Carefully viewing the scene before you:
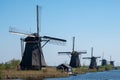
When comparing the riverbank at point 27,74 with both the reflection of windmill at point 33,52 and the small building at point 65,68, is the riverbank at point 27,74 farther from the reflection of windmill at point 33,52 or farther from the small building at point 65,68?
the small building at point 65,68

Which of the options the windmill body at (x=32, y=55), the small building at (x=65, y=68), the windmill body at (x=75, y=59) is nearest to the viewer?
the windmill body at (x=32, y=55)

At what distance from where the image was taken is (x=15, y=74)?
50.1 m

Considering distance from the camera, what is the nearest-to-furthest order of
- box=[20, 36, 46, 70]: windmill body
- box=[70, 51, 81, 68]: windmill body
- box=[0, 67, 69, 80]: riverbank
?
box=[0, 67, 69, 80]: riverbank, box=[20, 36, 46, 70]: windmill body, box=[70, 51, 81, 68]: windmill body

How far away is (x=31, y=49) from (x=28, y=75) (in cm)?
707

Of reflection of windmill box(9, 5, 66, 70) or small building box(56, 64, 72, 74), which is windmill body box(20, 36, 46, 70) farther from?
small building box(56, 64, 72, 74)

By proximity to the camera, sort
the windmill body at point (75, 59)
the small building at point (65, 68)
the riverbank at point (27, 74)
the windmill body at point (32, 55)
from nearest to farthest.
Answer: the riverbank at point (27, 74) → the windmill body at point (32, 55) → the small building at point (65, 68) → the windmill body at point (75, 59)

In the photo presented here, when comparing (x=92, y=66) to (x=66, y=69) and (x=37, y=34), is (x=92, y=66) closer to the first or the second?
(x=66, y=69)

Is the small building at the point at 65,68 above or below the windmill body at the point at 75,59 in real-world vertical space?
below

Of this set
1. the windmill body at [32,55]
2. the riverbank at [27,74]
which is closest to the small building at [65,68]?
the riverbank at [27,74]

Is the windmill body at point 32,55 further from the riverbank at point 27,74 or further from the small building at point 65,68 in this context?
the small building at point 65,68

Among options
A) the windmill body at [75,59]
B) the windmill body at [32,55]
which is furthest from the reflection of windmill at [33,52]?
the windmill body at [75,59]

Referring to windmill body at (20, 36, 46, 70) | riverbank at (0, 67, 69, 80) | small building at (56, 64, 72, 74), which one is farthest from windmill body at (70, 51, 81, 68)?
windmill body at (20, 36, 46, 70)

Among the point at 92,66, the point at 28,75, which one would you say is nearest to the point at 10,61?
the point at 28,75

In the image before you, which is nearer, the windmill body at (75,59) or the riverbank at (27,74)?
the riverbank at (27,74)
